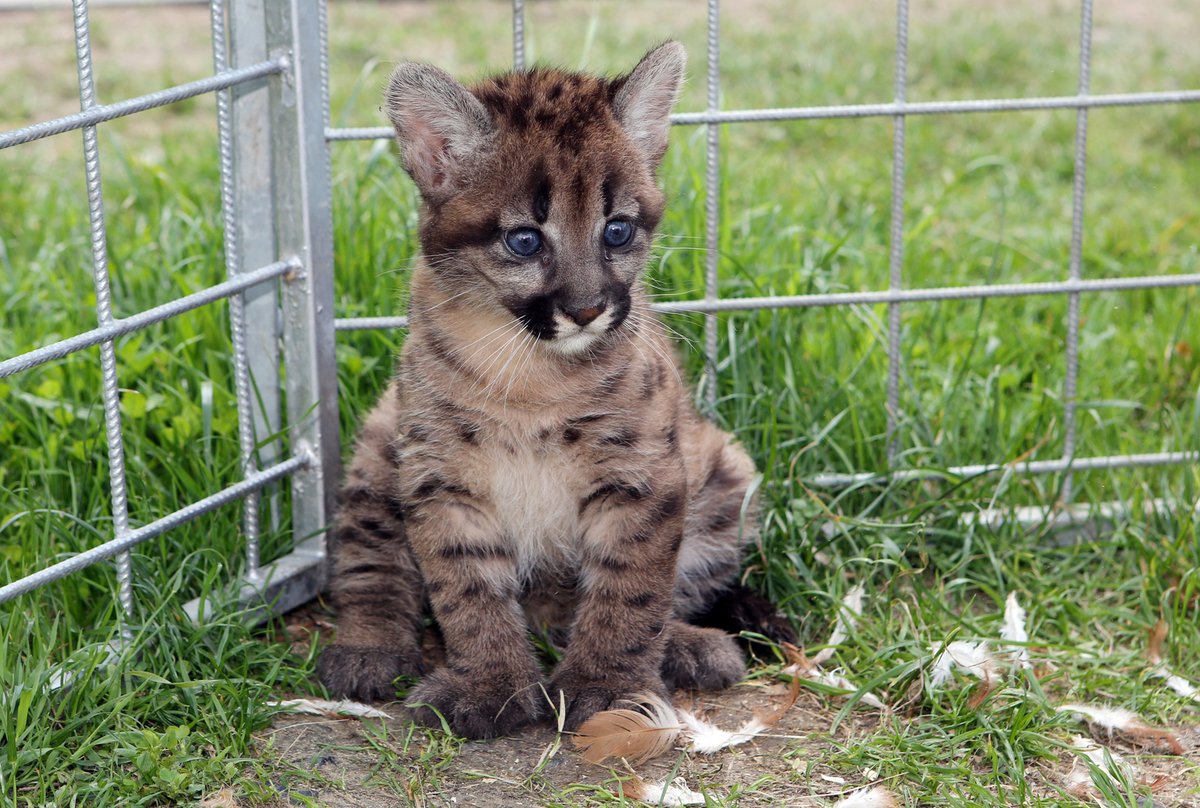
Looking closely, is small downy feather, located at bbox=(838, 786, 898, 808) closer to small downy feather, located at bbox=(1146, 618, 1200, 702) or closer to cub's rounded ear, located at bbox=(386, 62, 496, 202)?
small downy feather, located at bbox=(1146, 618, 1200, 702)

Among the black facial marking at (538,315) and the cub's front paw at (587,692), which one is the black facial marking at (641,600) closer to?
the cub's front paw at (587,692)

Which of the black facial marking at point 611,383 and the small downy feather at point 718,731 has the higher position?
the black facial marking at point 611,383

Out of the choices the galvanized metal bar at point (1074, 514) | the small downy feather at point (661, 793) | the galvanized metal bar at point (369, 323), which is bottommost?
the small downy feather at point (661, 793)

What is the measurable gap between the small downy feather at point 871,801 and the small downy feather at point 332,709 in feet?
3.83

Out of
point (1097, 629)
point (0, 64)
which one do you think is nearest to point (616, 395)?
point (1097, 629)

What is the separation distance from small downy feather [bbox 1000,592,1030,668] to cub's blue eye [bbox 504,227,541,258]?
163 centimetres

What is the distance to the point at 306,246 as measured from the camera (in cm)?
385

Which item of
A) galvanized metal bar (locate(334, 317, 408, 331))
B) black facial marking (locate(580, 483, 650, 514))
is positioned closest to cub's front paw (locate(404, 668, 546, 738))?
black facial marking (locate(580, 483, 650, 514))

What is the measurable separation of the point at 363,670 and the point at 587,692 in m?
0.61

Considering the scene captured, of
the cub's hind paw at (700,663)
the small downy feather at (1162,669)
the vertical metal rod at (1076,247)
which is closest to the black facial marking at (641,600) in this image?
the cub's hind paw at (700,663)

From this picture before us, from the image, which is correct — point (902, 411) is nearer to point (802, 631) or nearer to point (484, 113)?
point (802, 631)

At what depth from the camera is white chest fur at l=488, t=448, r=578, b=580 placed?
3.51 meters

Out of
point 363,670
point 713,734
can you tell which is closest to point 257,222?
point 363,670

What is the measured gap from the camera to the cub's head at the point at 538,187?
3244mm
